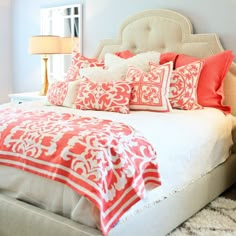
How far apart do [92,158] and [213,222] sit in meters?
1.07

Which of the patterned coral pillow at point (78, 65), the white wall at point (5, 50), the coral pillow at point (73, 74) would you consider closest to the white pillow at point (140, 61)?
the patterned coral pillow at point (78, 65)

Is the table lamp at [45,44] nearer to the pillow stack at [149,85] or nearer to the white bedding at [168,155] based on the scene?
the pillow stack at [149,85]

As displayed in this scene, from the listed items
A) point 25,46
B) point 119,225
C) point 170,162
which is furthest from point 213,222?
point 25,46

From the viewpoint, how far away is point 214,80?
2877 mm

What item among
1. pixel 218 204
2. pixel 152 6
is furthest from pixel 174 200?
pixel 152 6

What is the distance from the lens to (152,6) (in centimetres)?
349

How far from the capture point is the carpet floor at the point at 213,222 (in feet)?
6.89

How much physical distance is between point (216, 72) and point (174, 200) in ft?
4.17

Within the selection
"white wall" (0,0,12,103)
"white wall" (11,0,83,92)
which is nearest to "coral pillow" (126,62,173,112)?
"white wall" (11,0,83,92)

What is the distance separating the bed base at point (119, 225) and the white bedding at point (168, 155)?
4cm

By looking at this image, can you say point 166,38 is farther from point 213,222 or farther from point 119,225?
point 119,225

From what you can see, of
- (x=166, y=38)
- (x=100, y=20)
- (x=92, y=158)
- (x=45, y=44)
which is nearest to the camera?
(x=92, y=158)

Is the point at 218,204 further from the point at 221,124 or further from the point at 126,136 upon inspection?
the point at 126,136

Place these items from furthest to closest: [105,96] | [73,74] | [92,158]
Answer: [73,74]
[105,96]
[92,158]
